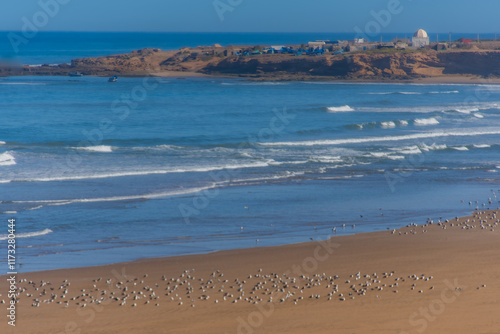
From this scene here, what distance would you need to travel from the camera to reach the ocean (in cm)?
1495

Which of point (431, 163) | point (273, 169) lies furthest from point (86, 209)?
point (431, 163)

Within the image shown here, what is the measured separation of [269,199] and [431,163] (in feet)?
33.0

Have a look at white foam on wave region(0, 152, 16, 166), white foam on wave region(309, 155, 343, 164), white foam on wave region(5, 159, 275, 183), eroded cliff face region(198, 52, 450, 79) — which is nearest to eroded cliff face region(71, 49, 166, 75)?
eroded cliff face region(198, 52, 450, 79)

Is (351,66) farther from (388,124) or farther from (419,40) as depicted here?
(388,124)

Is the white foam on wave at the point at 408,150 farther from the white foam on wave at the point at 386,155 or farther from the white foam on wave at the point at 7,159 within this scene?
the white foam on wave at the point at 7,159

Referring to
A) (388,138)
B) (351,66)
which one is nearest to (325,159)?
(388,138)

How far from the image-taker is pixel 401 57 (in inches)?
3123

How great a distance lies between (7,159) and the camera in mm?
24359

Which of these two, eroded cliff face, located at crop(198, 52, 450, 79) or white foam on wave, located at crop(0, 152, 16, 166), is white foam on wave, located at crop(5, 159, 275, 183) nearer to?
white foam on wave, located at crop(0, 152, 16, 166)

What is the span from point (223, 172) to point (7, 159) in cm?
947

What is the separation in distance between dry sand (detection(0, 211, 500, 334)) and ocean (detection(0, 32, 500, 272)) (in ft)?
3.90

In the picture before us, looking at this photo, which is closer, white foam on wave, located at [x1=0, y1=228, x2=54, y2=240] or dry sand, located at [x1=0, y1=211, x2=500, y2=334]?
dry sand, located at [x1=0, y1=211, x2=500, y2=334]

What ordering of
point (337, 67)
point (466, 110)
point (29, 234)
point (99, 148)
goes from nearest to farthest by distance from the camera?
point (29, 234), point (99, 148), point (466, 110), point (337, 67)

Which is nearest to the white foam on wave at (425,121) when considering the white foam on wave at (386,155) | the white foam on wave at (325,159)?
the white foam on wave at (386,155)
